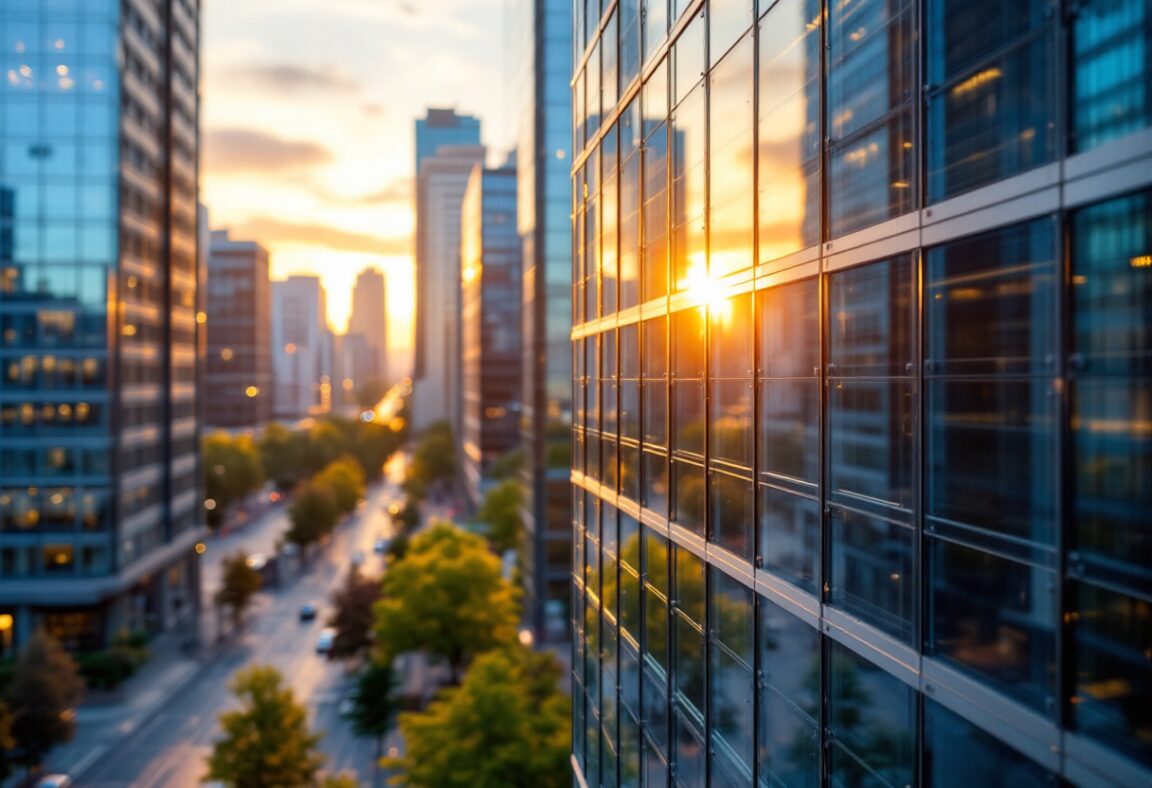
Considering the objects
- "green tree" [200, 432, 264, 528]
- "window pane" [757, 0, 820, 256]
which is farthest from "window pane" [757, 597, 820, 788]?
"green tree" [200, 432, 264, 528]

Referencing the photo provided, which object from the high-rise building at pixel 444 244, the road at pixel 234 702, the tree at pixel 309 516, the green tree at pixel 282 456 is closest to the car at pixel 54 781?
the road at pixel 234 702

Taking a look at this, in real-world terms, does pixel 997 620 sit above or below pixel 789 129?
below

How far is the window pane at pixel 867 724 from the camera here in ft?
22.2

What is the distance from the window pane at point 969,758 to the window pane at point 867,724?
24 centimetres

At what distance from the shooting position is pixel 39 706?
32.8m

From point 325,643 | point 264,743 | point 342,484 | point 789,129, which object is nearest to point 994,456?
point 789,129

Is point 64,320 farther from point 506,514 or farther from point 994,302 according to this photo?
point 994,302

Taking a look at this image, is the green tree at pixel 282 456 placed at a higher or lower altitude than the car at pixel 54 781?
higher

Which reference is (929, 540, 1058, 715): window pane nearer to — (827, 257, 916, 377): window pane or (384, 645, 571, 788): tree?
(827, 257, 916, 377): window pane

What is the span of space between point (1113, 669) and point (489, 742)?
2182 cm

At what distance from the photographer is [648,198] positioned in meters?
13.4

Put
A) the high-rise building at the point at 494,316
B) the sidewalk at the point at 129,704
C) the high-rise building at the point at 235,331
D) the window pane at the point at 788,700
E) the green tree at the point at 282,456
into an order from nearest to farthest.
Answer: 1. the window pane at the point at 788,700
2. the sidewalk at the point at 129,704
3. the high-rise building at the point at 494,316
4. the green tree at the point at 282,456
5. the high-rise building at the point at 235,331

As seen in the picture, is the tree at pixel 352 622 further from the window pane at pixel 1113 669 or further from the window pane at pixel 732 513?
the window pane at pixel 1113 669

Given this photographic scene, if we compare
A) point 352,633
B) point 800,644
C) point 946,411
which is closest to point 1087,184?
point 946,411
